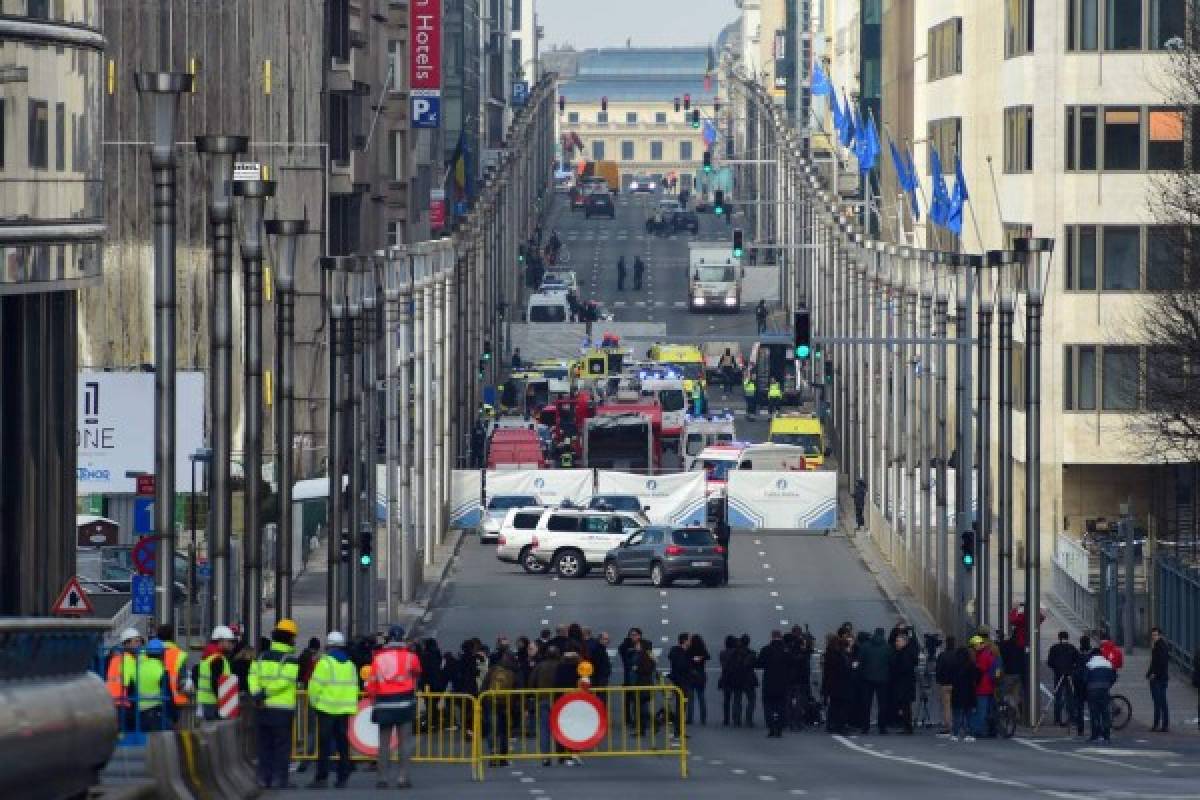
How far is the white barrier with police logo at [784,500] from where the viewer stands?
86.0 m

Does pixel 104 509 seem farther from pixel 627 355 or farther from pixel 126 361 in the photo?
pixel 627 355

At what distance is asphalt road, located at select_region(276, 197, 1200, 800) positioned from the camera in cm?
3216

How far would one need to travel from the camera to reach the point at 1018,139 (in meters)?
85.9

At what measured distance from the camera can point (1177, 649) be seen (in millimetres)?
58906

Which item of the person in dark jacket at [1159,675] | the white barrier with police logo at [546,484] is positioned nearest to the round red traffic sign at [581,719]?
the person in dark jacket at [1159,675]

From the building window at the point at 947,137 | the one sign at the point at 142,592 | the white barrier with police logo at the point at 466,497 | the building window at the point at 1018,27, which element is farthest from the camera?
the building window at the point at 947,137

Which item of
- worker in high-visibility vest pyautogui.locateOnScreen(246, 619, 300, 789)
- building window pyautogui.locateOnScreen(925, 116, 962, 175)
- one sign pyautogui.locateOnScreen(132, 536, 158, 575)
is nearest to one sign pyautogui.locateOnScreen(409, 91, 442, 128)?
building window pyautogui.locateOnScreen(925, 116, 962, 175)

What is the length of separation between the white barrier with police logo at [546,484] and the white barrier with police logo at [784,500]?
393 centimetres

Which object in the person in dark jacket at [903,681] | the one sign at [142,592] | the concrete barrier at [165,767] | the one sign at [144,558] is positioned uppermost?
the one sign at [144,558]

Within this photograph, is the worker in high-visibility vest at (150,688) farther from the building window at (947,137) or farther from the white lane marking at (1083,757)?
the building window at (947,137)

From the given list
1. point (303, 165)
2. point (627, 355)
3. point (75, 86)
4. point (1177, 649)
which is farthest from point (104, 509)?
point (627, 355)

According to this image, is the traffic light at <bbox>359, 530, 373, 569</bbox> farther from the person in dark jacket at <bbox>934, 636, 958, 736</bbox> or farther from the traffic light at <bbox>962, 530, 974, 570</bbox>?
the person in dark jacket at <bbox>934, 636, 958, 736</bbox>

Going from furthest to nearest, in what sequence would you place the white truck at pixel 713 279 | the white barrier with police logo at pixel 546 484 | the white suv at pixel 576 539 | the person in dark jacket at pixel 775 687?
the white truck at pixel 713 279, the white barrier with police logo at pixel 546 484, the white suv at pixel 576 539, the person in dark jacket at pixel 775 687

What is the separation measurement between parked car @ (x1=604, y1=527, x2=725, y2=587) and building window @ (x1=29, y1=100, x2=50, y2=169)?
3397 cm
